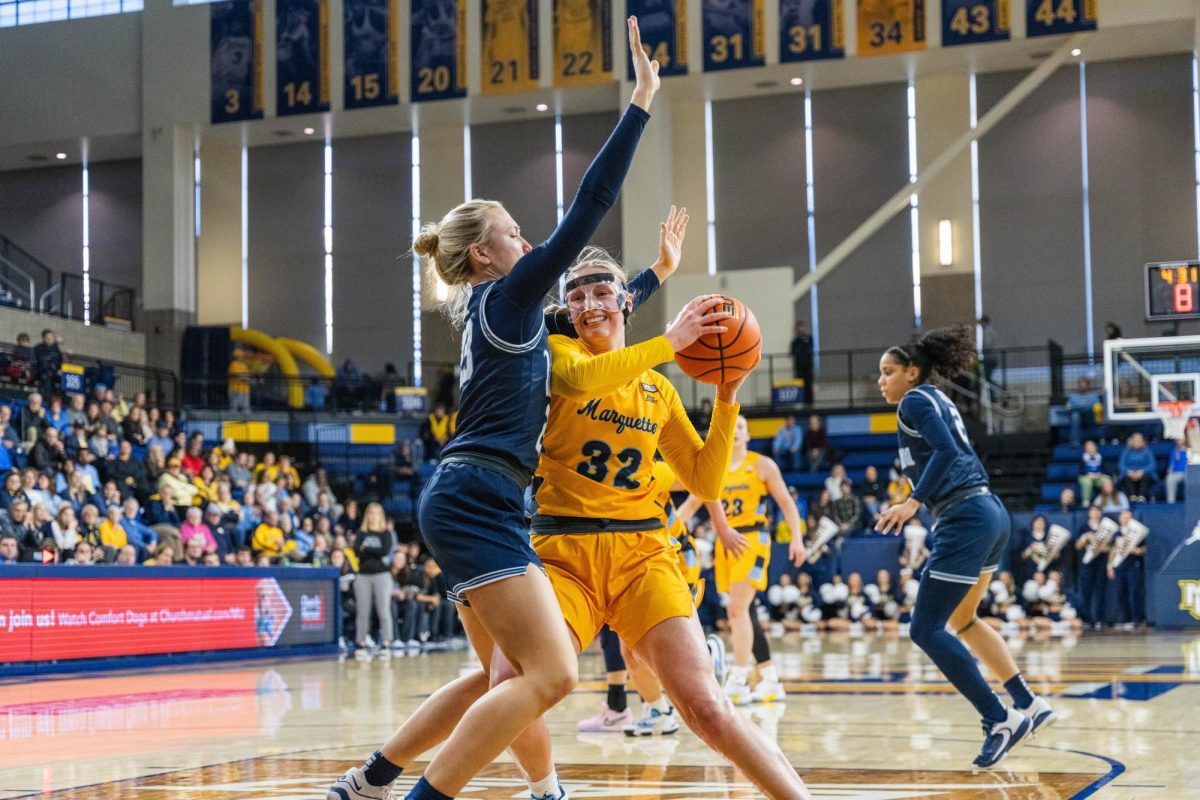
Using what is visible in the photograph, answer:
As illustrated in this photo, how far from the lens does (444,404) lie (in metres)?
27.8

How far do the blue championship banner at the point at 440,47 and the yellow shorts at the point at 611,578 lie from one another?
2505 centimetres

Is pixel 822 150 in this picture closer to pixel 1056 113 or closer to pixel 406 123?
pixel 1056 113

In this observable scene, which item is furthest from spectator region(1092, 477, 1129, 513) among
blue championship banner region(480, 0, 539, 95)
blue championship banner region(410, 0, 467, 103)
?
blue championship banner region(410, 0, 467, 103)

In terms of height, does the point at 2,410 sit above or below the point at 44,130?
below

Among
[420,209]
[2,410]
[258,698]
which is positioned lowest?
[258,698]

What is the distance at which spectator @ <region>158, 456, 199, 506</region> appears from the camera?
1867 centimetres

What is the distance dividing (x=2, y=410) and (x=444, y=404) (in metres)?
11.4

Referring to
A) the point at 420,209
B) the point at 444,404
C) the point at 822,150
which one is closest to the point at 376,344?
the point at 420,209

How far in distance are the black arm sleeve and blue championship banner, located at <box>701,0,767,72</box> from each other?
78.3 ft

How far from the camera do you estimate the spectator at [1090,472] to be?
71.8 ft

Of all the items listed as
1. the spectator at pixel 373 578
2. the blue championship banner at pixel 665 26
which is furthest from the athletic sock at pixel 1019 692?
the blue championship banner at pixel 665 26

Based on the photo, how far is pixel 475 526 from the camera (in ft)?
13.8

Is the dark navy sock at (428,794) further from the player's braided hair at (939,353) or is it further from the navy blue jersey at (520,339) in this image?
the player's braided hair at (939,353)

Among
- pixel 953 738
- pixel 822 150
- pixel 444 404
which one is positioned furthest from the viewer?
pixel 822 150
